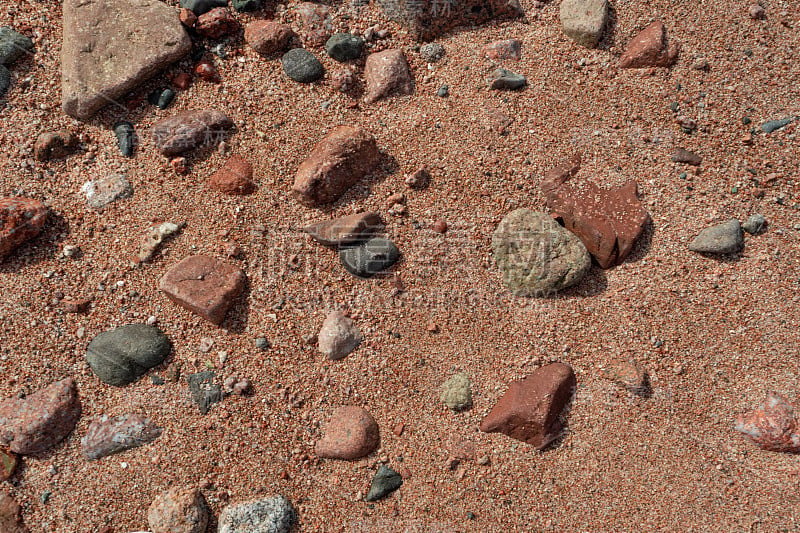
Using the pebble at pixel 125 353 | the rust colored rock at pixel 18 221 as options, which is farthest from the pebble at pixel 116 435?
the rust colored rock at pixel 18 221

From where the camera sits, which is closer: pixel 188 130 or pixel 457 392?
pixel 457 392

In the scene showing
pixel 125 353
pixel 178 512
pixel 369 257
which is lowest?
pixel 178 512

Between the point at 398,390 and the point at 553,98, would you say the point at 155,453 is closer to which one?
the point at 398,390

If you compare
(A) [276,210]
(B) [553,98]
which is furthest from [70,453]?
(B) [553,98]

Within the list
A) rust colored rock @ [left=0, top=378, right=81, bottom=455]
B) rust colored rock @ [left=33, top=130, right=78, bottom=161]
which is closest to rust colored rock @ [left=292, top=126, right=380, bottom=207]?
rust colored rock @ [left=33, top=130, right=78, bottom=161]

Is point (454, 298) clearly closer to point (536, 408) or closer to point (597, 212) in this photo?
Result: point (536, 408)

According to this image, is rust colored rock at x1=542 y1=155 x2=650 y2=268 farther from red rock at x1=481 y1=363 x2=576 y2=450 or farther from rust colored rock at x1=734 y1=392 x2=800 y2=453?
rust colored rock at x1=734 y1=392 x2=800 y2=453

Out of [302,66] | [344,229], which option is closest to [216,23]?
[302,66]
